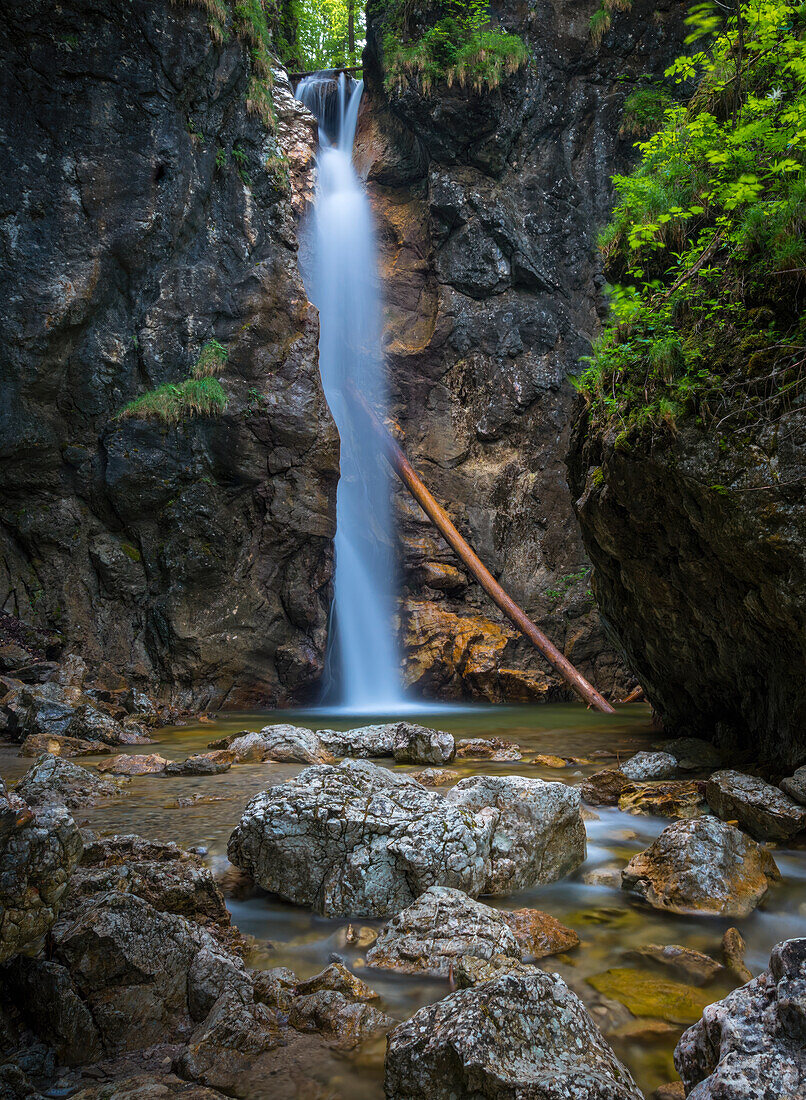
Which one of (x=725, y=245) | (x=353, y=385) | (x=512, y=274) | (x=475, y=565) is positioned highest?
(x=512, y=274)

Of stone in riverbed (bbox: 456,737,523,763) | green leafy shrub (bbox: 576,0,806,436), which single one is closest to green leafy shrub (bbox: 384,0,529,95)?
green leafy shrub (bbox: 576,0,806,436)

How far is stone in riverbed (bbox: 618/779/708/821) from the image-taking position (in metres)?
4.80

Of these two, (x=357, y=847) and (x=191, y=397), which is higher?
(x=191, y=397)

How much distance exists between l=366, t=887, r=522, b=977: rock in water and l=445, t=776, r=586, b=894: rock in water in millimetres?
601

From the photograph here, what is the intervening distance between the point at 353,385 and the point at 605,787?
522 inches

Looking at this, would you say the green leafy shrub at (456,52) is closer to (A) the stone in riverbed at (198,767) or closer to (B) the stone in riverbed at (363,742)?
(B) the stone in riverbed at (363,742)

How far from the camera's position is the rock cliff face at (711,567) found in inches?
172

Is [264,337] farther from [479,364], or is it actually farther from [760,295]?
[760,295]

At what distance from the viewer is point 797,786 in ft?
14.2

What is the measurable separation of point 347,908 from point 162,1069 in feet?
4.11

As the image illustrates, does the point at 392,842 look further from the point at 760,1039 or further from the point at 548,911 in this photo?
the point at 760,1039

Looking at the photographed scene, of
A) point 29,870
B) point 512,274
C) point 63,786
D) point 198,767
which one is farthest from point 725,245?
point 512,274

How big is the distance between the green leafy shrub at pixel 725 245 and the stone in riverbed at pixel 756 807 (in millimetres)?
2468

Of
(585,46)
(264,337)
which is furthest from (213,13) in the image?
(585,46)
